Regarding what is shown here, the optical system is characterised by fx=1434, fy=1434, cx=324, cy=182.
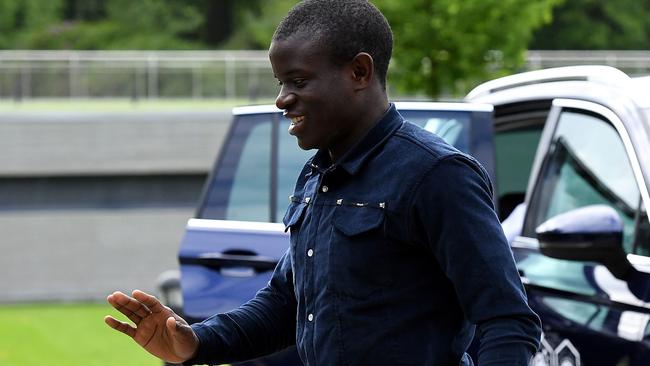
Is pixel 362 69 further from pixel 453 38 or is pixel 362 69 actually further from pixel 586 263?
pixel 453 38

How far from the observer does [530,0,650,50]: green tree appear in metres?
50.1

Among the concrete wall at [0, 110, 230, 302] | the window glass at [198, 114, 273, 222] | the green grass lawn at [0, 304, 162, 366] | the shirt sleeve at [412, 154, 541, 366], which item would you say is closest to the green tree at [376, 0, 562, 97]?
the concrete wall at [0, 110, 230, 302]

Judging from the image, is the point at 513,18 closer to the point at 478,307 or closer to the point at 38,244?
the point at 38,244

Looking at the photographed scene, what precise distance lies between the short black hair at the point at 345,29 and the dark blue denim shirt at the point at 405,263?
0.49ft

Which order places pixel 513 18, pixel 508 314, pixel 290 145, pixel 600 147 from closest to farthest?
pixel 508 314, pixel 600 147, pixel 290 145, pixel 513 18

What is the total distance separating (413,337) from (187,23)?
152 feet

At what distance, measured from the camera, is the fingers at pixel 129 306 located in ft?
9.97

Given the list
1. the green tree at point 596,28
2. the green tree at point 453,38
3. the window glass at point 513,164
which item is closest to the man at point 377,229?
the window glass at point 513,164

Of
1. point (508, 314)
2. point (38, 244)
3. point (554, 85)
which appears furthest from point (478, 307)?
point (38, 244)

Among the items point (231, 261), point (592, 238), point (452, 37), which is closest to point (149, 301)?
point (592, 238)

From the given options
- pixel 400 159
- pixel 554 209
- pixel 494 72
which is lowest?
pixel 494 72

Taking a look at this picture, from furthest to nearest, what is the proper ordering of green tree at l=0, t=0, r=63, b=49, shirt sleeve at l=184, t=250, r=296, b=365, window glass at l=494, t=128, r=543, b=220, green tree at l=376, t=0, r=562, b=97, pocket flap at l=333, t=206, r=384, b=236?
green tree at l=0, t=0, r=63, b=49, green tree at l=376, t=0, r=562, b=97, window glass at l=494, t=128, r=543, b=220, shirt sleeve at l=184, t=250, r=296, b=365, pocket flap at l=333, t=206, r=384, b=236

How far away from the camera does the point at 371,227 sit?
2.86 metres

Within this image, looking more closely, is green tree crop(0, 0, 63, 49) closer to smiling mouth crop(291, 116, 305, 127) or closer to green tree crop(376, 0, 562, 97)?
green tree crop(376, 0, 562, 97)
